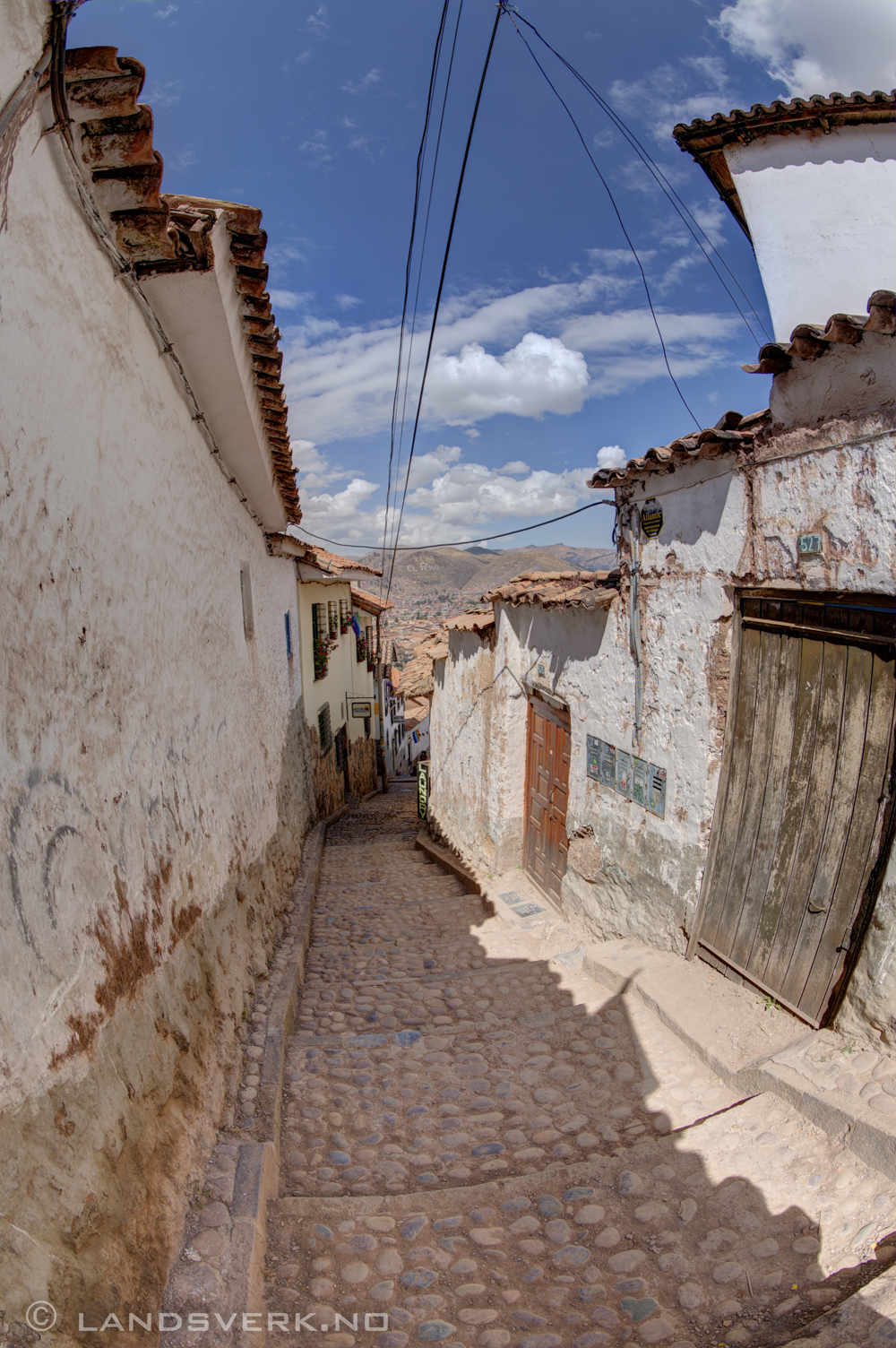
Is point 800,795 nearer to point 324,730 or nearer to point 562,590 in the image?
point 562,590

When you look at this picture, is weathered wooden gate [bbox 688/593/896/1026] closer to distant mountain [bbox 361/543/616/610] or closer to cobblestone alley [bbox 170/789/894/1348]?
cobblestone alley [bbox 170/789/894/1348]

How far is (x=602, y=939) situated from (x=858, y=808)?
9.46 ft

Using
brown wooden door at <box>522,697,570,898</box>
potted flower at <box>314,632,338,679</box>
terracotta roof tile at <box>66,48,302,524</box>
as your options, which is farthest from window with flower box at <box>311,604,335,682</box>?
terracotta roof tile at <box>66,48,302,524</box>

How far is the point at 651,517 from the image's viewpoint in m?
5.00

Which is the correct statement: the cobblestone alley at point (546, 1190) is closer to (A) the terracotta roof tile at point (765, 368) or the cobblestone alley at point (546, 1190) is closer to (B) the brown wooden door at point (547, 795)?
(B) the brown wooden door at point (547, 795)

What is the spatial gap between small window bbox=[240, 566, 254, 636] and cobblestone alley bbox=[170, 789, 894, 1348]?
3.33 meters

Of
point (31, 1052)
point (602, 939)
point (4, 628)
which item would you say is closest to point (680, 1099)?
point (602, 939)

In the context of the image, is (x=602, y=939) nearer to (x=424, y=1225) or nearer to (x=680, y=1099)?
(x=680, y=1099)

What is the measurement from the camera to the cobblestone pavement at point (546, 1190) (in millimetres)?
2537

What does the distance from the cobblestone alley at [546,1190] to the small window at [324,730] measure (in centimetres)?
846

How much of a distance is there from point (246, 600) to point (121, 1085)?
4.79 m

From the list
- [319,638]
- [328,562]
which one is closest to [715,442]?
[328,562]

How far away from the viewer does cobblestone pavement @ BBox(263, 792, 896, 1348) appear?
8.32ft

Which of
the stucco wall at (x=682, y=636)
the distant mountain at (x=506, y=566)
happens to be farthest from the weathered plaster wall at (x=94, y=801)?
the distant mountain at (x=506, y=566)
